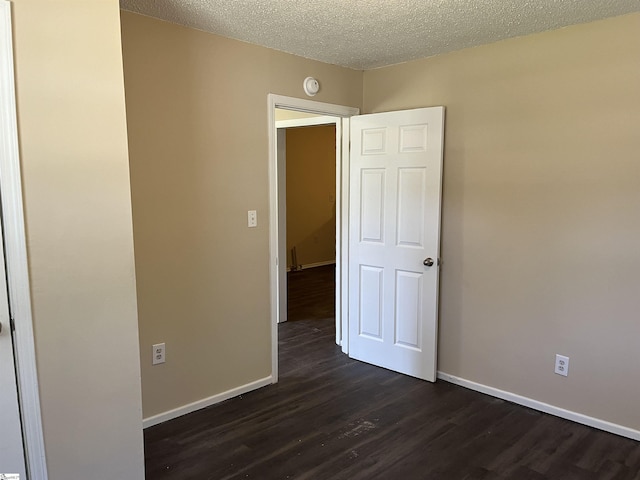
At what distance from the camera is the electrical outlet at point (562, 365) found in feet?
9.30

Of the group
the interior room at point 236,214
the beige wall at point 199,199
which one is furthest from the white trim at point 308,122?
the beige wall at point 199,199

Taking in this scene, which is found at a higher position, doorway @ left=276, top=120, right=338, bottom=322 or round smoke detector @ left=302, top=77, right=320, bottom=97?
round smoke detector @ left=302, top=77, right=320, bottom=97

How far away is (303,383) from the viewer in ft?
11.1

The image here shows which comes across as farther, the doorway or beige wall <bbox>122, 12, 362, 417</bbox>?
the doorway

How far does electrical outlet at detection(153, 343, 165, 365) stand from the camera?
2742mm

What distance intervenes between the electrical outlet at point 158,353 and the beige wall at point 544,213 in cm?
197

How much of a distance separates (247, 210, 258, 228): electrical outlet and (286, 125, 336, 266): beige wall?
4.24 meters

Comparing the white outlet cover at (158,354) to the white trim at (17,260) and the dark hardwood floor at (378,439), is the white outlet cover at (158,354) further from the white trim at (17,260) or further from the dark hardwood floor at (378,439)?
the white trim at (17,260)

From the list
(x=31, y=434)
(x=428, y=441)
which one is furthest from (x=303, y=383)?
(x=31, y=434)

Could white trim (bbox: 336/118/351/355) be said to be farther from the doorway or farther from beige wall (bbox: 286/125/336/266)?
beige wall (bbox: 286/125/336/266)

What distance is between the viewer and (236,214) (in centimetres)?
304

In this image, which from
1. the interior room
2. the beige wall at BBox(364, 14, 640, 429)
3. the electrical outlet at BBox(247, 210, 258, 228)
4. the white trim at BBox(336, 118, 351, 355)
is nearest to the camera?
the interior room

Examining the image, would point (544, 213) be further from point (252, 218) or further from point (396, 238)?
point (252, 218)

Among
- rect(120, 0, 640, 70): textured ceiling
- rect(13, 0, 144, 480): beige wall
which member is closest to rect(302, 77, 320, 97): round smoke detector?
rect(120, 0, 640, 70): textured ceiling
